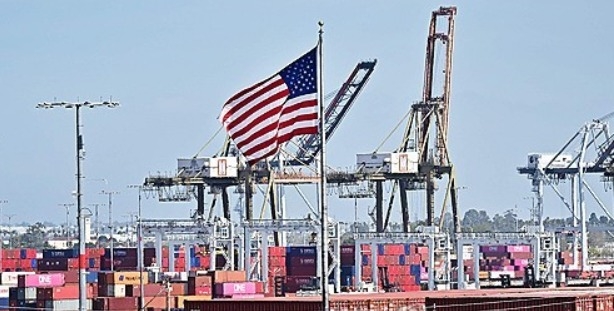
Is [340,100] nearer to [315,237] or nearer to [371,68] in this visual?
[371,68]

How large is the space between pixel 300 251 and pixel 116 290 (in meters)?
26.0

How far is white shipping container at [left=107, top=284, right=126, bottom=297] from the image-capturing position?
262ft

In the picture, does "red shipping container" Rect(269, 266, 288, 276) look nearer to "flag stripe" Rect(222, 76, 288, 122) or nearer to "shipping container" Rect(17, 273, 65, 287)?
"shipping container" Rect(17, 273, 65, 287)

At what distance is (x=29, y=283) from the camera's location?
81.4 metres

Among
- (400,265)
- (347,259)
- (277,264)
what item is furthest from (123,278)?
(347,259)

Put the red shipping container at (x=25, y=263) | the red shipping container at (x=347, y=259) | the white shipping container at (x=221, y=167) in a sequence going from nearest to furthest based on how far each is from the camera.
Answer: the white shipping container at (x=221, y=167) < the red shipping container at (x=347, y=259) < the red shipping container at (x=25, y=263)

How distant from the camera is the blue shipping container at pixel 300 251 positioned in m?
104

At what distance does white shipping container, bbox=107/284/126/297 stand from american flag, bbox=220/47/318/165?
4771 cm

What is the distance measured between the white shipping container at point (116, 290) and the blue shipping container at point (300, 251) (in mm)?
24780

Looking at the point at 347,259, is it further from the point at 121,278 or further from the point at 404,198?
the point at 121,278

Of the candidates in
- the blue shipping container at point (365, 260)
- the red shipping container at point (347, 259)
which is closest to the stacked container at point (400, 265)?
the blue shipping container at point (365, 260)

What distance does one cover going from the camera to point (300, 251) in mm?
104875

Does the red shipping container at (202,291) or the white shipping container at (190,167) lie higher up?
the white shipping container at (190,167)

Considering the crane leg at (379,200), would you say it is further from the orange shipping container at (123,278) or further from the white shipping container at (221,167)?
the orange shipping container at (123,278)
